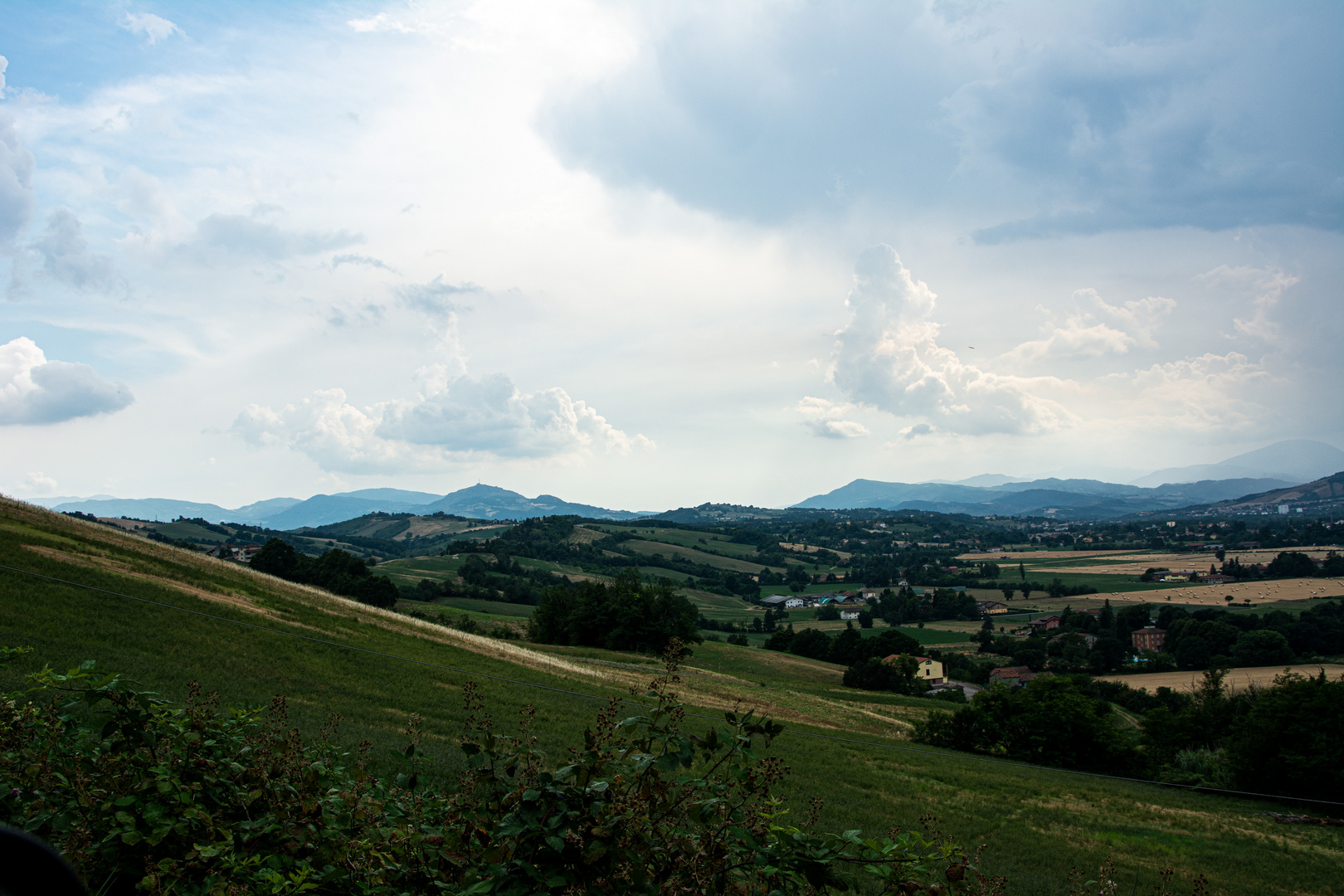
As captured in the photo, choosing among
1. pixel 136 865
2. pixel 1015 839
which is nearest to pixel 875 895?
pixel 136 865

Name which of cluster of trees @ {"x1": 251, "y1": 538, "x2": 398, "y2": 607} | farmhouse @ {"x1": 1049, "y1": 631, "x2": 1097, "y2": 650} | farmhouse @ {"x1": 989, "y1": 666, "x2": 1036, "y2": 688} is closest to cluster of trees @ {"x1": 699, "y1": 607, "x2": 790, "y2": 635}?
farmhouse @ {"x1": 989, "y1": 666, "x2": 1036, "y2": 688}

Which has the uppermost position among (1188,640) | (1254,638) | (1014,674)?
(1254,638)

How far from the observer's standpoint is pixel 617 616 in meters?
68.1

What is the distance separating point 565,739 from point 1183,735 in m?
54.1

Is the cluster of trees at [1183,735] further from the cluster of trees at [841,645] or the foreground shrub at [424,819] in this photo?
the foreground shrub at [424,819]

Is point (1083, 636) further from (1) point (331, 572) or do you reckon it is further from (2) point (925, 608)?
(1) point (331, 572)

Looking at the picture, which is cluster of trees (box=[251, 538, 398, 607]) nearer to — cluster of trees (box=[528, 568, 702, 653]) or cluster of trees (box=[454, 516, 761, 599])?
cluster of trees (box=[528, 568, 702, 653])

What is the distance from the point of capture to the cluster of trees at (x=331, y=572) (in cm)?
7556

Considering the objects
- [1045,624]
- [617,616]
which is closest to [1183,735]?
[617,616]

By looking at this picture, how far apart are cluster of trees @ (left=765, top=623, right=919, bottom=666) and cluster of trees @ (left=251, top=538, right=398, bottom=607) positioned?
176ft

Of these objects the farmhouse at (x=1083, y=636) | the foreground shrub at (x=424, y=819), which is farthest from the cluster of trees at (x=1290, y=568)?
the foreground shrub at (x=424, y=819)

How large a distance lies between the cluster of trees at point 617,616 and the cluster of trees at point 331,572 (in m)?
17.9

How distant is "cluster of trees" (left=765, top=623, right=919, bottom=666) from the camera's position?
93188 mm

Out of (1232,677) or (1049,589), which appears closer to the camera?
(1232,677)
